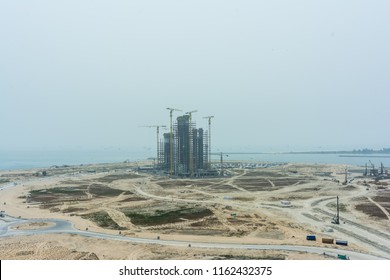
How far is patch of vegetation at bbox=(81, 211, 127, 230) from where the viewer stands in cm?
5175

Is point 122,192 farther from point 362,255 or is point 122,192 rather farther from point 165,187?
point 362,255

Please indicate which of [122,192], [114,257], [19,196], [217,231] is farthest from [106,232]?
[19,196]

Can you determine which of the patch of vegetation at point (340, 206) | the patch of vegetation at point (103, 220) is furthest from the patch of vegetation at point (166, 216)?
the patch of vegetation at point (340, 206)

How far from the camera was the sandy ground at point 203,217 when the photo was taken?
3803cm

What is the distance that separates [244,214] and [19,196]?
63340 millimetres

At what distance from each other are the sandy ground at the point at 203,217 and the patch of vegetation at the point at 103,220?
635 millimetres

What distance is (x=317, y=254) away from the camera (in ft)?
118

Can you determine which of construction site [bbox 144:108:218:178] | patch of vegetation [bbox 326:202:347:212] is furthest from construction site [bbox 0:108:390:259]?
construction site [bbox 144:108:218:178]

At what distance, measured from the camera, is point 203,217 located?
57781 mm

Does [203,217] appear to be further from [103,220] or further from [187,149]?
[187,149]

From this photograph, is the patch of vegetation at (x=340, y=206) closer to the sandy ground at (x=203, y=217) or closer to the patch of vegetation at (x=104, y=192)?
the sandy ground at (x=203, y=217)

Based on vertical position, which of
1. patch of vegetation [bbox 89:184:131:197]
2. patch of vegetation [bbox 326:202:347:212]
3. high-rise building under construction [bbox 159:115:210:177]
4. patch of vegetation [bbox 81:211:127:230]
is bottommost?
patch of vegetation [bbox 89:184:131:197]

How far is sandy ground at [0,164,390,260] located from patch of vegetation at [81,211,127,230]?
0.64 meters

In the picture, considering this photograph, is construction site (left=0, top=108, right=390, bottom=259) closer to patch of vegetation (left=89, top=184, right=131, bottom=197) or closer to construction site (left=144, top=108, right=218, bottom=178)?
patch of vegetation (left=89, top=184, right=131, bottom=197)
